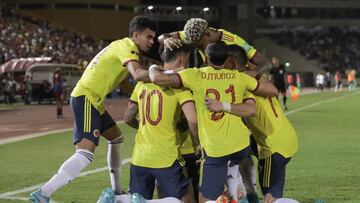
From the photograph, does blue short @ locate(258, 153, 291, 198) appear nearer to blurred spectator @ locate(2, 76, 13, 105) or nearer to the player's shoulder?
the player's shoulder

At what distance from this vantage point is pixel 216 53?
6.76 metres

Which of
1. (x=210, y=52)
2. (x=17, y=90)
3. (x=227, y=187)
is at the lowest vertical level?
(x=17, y=90)

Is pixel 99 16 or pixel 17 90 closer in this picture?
pixel 17 90

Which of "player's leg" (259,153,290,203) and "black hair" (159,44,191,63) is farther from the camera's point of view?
"player's leg" (259,153,290,203)

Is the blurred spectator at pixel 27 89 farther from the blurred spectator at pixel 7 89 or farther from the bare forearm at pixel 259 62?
the bare forearm at pixel 259 62

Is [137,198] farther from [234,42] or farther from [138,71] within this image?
[234,42]

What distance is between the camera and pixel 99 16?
6831 centimetres

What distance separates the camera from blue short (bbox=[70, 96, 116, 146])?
808 centimetres

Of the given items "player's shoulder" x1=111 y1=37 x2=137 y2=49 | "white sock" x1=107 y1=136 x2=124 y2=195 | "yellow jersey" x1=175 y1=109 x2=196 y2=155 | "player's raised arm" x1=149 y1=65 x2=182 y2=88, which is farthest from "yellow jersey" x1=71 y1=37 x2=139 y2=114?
"player's raised arm" x1=149 y1=65 x2=182 y2=88

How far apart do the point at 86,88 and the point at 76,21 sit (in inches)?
2359

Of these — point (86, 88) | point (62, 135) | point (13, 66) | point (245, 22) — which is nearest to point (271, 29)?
point (245, 22)

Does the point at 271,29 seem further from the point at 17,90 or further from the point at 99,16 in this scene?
the point at 17,90

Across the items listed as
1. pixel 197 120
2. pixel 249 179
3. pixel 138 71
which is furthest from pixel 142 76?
pixel 249 179

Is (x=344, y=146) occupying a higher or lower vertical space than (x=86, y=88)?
lower
